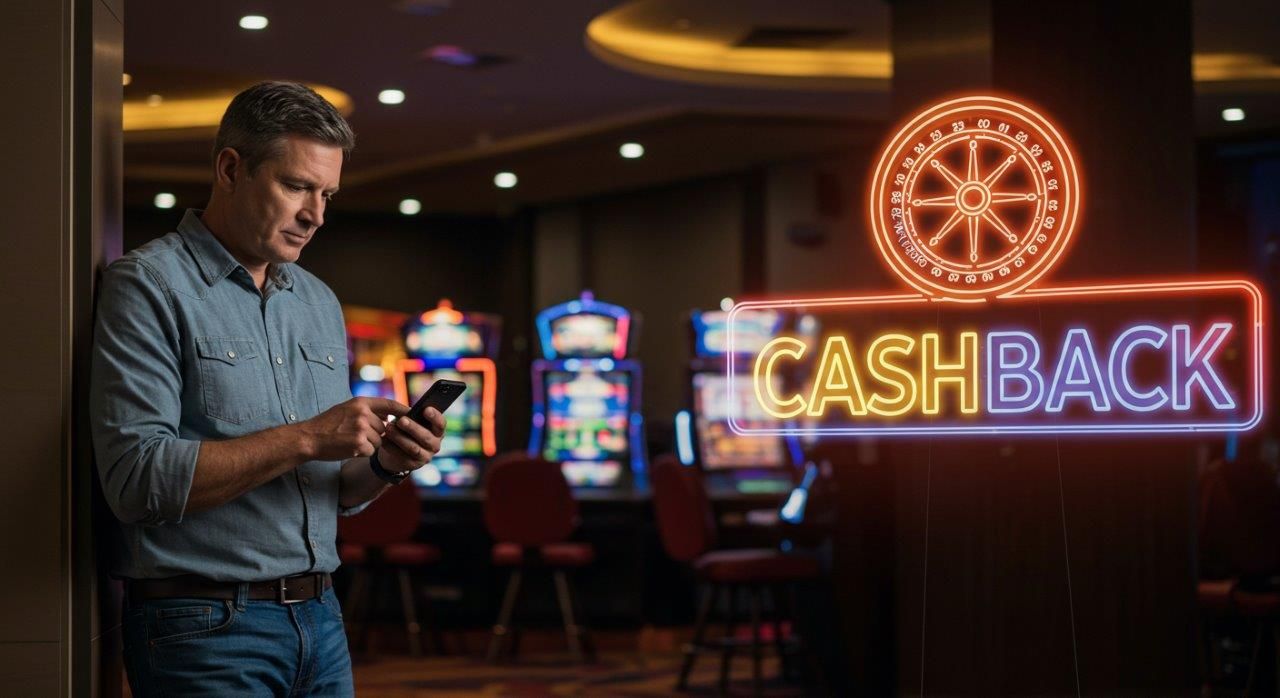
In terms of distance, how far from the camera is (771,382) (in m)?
3.29

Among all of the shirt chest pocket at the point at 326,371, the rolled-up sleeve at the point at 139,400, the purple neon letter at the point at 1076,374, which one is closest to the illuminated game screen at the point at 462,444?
the purple neon letter at the point at 1076,374

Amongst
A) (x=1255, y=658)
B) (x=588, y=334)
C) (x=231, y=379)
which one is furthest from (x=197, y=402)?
(x=588, y=334)

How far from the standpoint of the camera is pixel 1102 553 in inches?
162

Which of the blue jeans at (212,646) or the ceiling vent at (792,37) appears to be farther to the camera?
the ceiling vent at (792,37)

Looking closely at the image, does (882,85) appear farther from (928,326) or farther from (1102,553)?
(1102,553)

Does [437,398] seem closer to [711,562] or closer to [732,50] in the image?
[711,562]

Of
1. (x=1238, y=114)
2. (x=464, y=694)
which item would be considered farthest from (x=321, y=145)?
(x=1238, y=114)

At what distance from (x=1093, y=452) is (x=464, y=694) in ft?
9.66

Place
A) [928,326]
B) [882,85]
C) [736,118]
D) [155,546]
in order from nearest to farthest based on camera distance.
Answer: [155,546] → [928,326] → [882,85] → [736,118]

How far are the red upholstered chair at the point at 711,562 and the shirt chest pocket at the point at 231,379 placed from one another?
13.0 ft

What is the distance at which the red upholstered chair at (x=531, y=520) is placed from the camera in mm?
6715

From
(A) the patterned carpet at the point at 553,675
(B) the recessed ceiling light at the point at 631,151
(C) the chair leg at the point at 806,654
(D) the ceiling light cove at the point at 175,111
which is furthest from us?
(B) the recessed ceiling light at the point at 631,151

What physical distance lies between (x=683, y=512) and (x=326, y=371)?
3934 mm

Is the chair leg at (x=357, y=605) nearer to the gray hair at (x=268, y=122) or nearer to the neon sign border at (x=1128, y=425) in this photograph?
the neon sign border at (x=1128, y=425)
